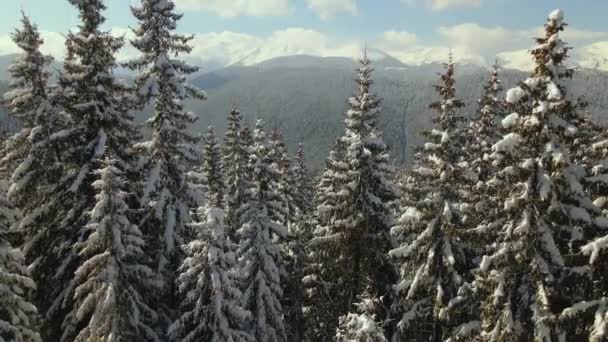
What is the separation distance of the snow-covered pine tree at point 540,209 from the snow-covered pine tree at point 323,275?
8.52m

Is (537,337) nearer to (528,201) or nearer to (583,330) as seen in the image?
(583,330)

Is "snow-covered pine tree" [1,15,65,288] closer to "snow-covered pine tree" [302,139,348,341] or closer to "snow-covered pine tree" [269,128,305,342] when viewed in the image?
"snow-covered pine tree" [302,139,348,341]

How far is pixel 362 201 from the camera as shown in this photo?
76.5 feet

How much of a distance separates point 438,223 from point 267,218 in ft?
30.1

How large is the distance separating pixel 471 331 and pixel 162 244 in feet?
44.3

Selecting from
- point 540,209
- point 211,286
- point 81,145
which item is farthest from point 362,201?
point 81,145

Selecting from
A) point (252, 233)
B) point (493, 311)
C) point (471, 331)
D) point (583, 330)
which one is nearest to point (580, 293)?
point (583, 330)

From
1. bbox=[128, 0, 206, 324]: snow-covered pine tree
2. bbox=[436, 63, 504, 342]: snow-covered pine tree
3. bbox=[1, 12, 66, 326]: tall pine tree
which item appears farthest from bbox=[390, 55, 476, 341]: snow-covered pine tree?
bbox=[1, 12, 66, 326]: tall pine tree

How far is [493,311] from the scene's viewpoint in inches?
666

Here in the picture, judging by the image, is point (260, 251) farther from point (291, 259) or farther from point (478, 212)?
point (478, 212)

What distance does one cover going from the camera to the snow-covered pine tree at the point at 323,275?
24.2m

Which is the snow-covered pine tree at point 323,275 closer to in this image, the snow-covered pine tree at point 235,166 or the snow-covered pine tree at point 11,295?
the snow-covered pine tree at point 235,166

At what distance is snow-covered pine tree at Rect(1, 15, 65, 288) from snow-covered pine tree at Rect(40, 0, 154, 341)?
496 millimetres

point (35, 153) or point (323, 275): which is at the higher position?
point (35, 153)
